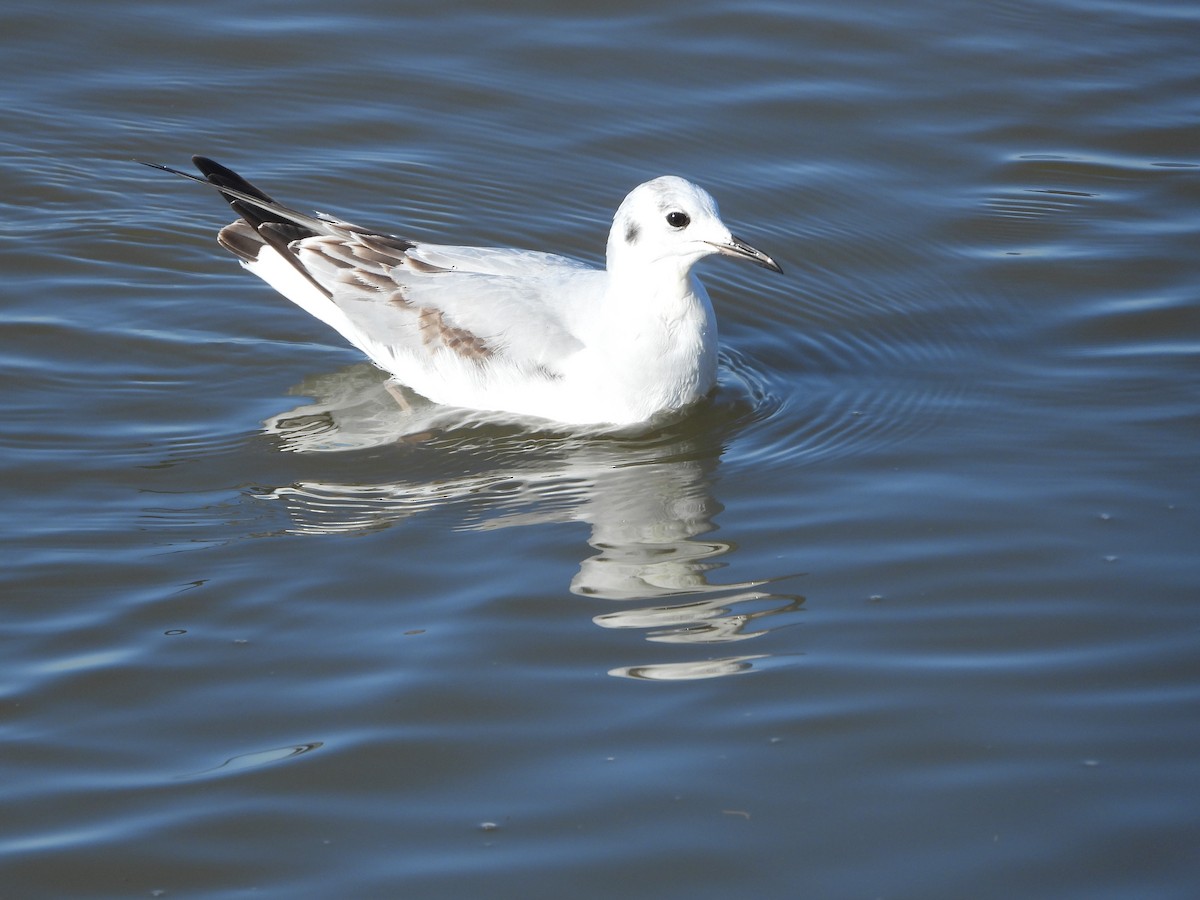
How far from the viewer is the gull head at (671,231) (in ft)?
24.8

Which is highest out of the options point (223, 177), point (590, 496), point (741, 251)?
point (223, 177)

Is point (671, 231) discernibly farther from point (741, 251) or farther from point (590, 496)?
point (590, 496)

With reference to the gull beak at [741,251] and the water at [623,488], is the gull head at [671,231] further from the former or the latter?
the water at [623,488]

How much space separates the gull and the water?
9.6 inches

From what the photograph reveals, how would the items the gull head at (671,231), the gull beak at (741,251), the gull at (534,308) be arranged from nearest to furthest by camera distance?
the gull beak at (741,251), the gull head at (671,231), the gull at (534,308)

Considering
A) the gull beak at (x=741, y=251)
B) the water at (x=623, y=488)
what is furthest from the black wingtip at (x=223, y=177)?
the gull beak at (x=741, y=251)

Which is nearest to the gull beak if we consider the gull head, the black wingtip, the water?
the gull head

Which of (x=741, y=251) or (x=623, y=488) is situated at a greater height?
(x=741, y=251)

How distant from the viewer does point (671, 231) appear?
302 inches

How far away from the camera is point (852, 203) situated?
995 cm

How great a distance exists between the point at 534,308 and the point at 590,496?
1.33 metres

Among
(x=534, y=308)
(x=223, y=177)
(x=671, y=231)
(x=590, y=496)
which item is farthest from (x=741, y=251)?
(x=223, y=177)

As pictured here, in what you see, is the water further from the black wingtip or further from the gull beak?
the gull beak

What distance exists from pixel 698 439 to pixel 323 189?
3.51 m
